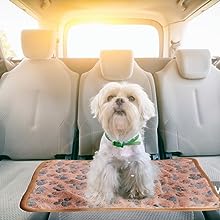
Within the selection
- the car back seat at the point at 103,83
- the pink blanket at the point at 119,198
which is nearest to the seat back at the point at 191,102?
the car back seat at the point at 103,83

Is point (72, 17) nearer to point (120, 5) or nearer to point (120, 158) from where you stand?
point (120, 5)

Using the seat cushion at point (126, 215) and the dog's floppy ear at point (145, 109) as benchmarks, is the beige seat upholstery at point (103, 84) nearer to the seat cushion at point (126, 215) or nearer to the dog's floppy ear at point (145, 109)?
the dog's floppy ear at point (145, 109)

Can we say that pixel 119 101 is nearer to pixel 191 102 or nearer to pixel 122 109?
pixel 122 109

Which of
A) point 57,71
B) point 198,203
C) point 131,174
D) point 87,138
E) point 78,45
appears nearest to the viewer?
point 198,203

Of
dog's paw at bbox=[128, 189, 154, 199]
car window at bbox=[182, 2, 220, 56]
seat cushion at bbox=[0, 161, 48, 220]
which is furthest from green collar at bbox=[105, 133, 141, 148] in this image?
car window at bbox=[182, 2, 220, 56]

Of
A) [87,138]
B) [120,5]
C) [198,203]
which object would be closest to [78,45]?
[120,5]

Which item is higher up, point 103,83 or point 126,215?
point 103,83

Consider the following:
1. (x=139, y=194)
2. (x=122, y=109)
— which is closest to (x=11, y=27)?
(x=122, y=109)

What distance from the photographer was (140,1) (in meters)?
2.80

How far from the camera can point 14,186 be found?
176cm

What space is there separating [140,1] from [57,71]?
0.94 metres

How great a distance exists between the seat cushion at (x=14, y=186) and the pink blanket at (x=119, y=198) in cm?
4

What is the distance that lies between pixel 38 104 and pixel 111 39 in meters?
0.69

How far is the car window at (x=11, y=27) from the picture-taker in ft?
7.97
